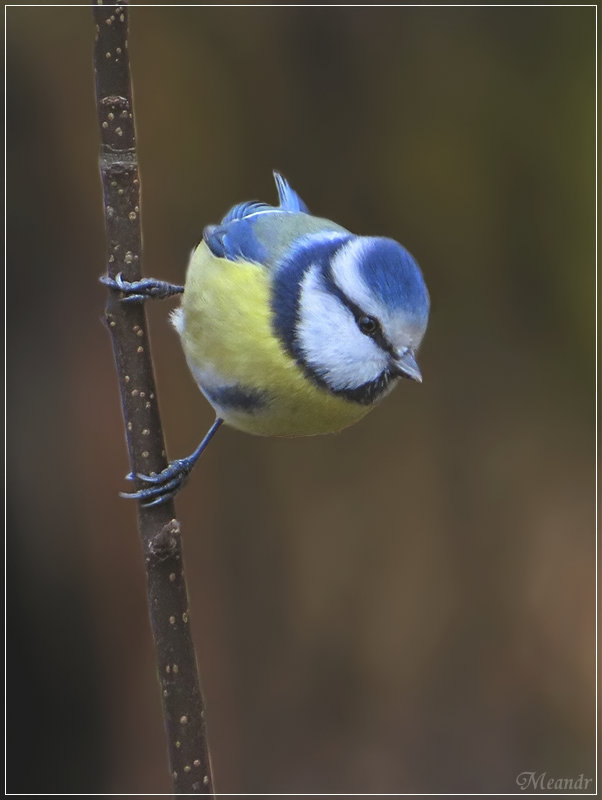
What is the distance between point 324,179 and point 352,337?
1269 millimetres

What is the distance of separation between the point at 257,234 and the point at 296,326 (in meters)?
0.28

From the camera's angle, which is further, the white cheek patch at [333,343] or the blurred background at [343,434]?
the blurred background at [343,434]

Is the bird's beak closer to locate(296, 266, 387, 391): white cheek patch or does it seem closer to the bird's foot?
locate(296, 266, 387, 391): white cheek patch

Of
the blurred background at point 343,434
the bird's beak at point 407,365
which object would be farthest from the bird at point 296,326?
the blurred background at point 343,434

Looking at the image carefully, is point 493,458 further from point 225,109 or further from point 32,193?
point 32,193

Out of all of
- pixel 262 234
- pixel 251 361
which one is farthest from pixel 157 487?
pixel 262 234

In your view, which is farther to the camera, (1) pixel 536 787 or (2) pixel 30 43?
(1) pixel 536 787

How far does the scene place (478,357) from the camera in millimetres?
2746

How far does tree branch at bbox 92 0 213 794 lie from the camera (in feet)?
4.16

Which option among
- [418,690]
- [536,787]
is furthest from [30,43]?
[536,787]

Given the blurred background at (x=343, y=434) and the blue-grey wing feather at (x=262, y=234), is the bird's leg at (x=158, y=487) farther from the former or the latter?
the blurred background at (x=343, y=434)

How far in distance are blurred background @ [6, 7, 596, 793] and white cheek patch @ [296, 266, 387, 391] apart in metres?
1.05

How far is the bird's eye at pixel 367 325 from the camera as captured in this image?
4.60 ft

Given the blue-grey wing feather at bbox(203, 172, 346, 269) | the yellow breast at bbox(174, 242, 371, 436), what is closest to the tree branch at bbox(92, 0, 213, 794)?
the yellow breast at bbox(174, 242, 371, 436)
